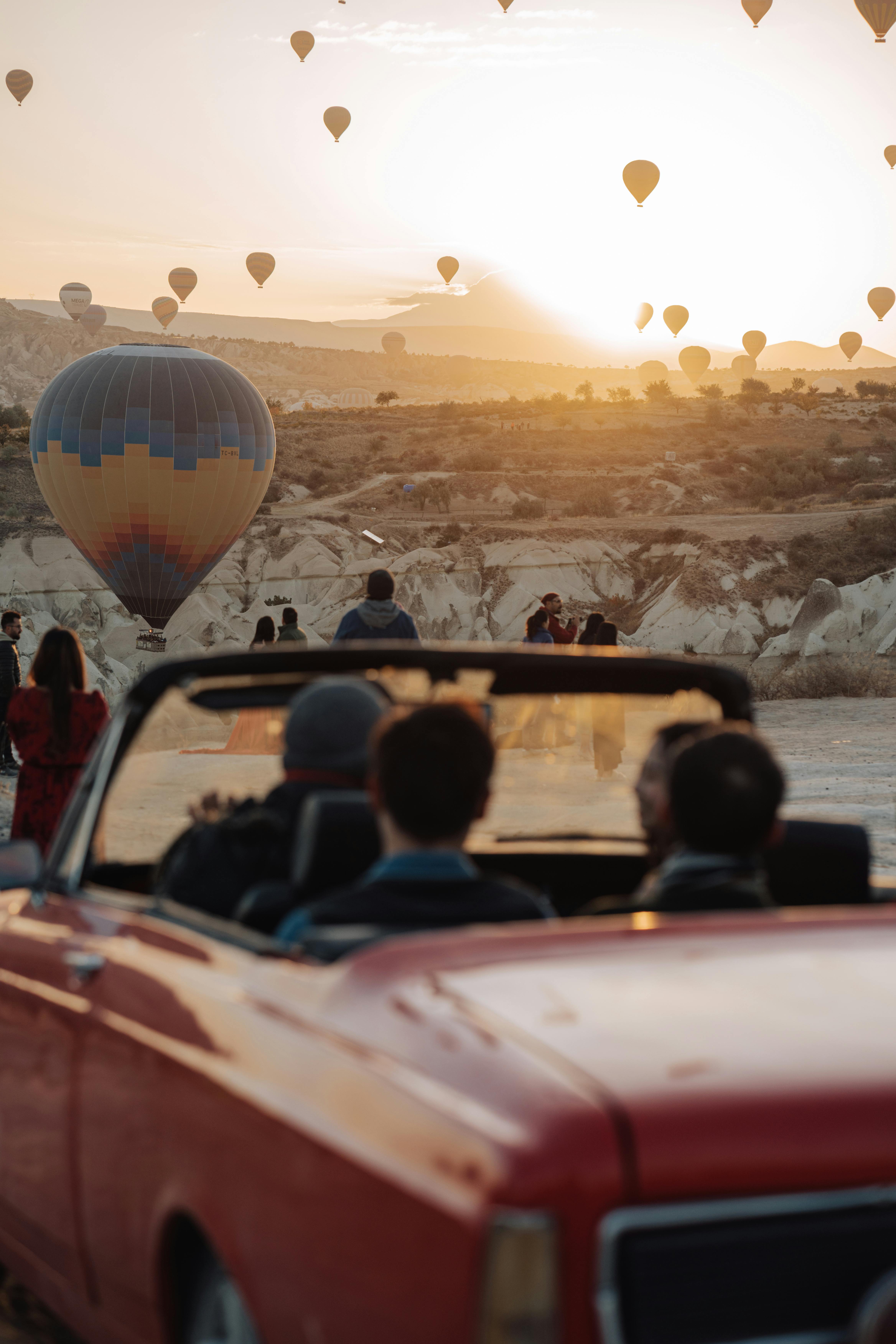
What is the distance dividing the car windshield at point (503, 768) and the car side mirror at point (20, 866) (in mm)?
673

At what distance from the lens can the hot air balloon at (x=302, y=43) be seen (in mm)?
88000

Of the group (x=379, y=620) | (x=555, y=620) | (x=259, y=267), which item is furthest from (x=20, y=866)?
(x=259, y=267)

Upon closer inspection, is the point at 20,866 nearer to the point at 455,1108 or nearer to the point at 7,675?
the point at 455,1108

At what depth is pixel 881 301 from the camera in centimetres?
9731

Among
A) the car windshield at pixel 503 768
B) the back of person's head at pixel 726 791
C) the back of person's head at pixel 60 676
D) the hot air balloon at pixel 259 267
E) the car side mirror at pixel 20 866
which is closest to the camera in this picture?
the back of person's head at pixel 726 791

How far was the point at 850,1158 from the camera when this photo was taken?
172cm

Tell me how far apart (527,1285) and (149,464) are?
1514 inches

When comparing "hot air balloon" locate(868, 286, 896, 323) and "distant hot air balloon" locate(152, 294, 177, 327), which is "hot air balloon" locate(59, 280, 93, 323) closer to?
"distant hot air balloon" locate(152, 294, 177, 327)

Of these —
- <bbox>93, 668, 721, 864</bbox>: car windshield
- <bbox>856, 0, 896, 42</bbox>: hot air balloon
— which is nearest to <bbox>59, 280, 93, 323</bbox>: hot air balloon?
<bbox>856, 0, 896, 42</bbox>: hot air balloon

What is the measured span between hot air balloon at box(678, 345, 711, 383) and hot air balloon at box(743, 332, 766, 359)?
327 inches

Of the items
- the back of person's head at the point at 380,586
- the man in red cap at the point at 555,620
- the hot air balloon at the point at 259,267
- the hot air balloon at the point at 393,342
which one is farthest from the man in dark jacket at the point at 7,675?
the hot air balloon at the point at 393,342

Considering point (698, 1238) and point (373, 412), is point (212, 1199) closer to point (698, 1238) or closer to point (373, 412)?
point (698, 1238)

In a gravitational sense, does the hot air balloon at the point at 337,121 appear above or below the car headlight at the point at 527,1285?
above

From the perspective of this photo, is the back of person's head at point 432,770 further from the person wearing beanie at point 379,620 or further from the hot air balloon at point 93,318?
the hot air balloon at point 93,318
